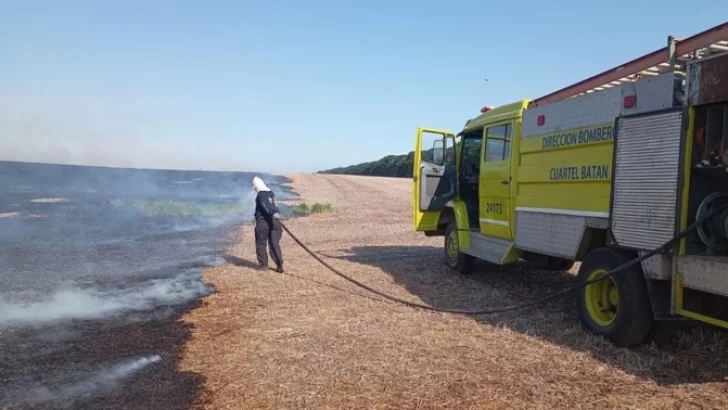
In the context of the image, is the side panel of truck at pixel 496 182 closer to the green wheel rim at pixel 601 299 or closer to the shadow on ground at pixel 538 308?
the shadow on ground at pixel 538 308

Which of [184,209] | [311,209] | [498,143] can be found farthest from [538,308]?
[184,209]

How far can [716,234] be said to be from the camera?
4828 mm

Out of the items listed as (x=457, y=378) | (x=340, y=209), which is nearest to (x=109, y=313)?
(x=457, y=378)

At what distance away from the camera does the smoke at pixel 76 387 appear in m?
4.32

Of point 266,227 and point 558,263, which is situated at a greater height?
point 266,227

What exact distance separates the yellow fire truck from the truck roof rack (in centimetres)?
1

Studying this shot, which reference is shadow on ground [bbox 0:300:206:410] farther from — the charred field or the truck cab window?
the truck cab window

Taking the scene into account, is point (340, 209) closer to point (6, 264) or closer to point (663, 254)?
point (6, 264)

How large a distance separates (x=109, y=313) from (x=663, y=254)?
5.98 metres

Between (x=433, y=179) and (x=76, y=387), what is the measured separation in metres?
6.60

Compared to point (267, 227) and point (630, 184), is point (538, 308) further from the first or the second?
point (267, 227)

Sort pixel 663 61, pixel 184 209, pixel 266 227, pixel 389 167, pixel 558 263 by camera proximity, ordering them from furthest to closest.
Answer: pixel 389 167 → pixel 184 209 → pixel 266 227 → pixel 558 263 → pixel 663 61

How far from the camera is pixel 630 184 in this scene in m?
5.34

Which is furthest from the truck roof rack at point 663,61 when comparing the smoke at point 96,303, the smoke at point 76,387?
the smoke at point 96,303
